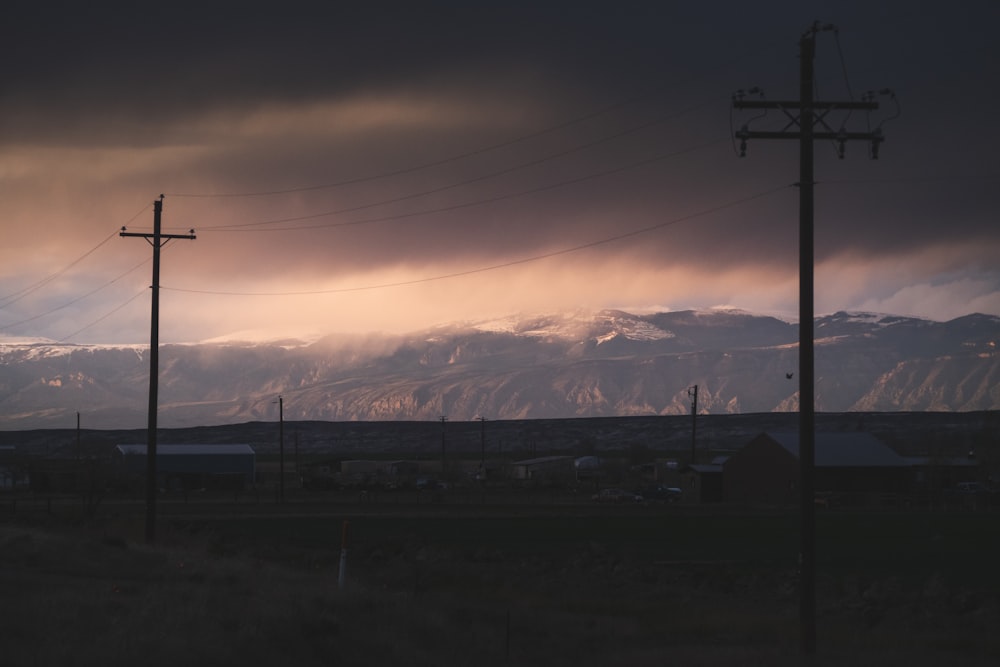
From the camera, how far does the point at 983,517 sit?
285ft

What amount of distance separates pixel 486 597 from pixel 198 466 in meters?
113

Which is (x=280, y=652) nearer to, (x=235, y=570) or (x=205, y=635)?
(x=205, y=635)

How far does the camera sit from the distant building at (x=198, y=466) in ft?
462

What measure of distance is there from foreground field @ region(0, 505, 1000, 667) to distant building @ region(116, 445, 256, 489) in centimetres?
7084

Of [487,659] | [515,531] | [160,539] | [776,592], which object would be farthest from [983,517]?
[487,659]

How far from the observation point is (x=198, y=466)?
145250 mm

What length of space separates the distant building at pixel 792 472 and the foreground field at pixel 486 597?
39740 millimetres

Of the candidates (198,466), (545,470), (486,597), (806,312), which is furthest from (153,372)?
(545,470)

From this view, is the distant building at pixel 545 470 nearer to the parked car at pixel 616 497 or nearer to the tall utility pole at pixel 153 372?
the parked car at pixel 616 497

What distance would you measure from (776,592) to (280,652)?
921 inches

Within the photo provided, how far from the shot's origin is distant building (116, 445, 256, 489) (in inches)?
5541

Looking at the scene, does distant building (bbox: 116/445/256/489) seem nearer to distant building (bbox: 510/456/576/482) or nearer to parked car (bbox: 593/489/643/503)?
distant building (bbox: 510/456/576/482)

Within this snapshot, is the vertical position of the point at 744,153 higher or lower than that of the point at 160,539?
higher

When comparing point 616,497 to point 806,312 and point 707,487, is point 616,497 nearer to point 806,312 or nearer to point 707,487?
point 707,487
